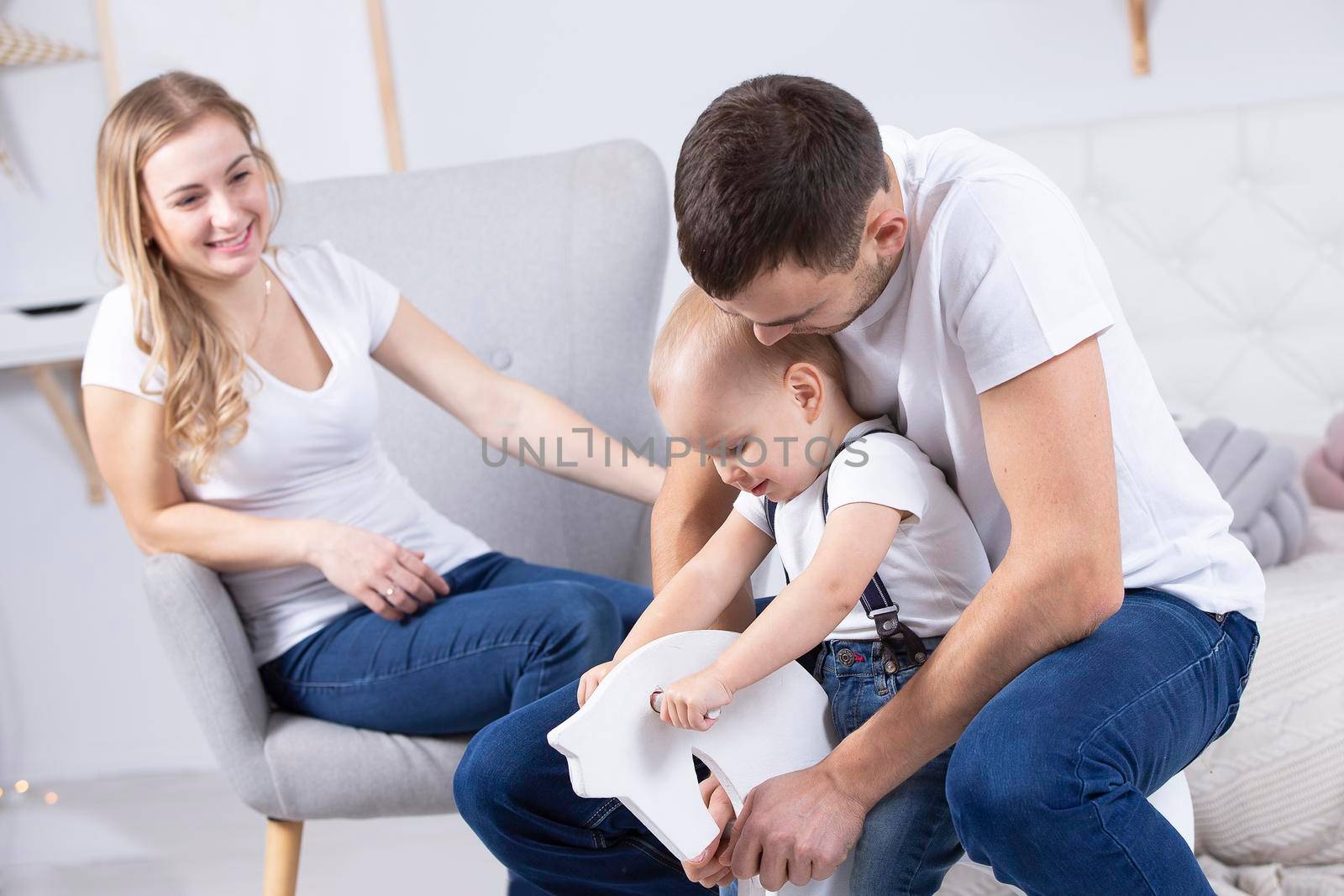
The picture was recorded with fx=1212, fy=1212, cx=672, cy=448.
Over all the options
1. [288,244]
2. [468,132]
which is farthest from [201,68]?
[288,244]

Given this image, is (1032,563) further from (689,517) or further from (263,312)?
(263,312)

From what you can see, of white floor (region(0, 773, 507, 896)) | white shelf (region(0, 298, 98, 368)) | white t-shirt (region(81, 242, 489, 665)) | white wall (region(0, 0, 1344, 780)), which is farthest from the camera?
white shelf (region(0, 298, 98, 368))

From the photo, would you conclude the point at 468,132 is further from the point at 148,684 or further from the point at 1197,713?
the point at 1197,713

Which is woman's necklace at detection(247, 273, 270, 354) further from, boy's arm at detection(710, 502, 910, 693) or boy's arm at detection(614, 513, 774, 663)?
boy's arm at detection(710, 502, 910, 693)

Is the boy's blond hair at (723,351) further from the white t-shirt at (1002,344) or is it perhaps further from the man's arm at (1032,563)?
the man's arm at (1032,563)

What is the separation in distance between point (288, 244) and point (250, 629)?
63 centimetres

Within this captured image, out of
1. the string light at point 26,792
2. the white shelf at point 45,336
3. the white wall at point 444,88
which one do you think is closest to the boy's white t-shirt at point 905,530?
the white wall at point 444,88

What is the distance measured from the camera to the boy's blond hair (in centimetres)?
94

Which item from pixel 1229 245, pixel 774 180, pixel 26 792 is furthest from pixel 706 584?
pixel 26 792

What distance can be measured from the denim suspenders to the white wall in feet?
4.75

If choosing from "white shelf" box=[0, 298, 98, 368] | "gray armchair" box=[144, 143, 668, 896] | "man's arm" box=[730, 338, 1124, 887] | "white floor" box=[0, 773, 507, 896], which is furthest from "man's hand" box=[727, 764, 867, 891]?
"white shelf" box=[0, 298, 98, 368]

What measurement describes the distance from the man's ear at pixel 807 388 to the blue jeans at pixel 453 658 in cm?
45

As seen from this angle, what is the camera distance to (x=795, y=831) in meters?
0.88

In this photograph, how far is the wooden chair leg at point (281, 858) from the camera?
1383mm
